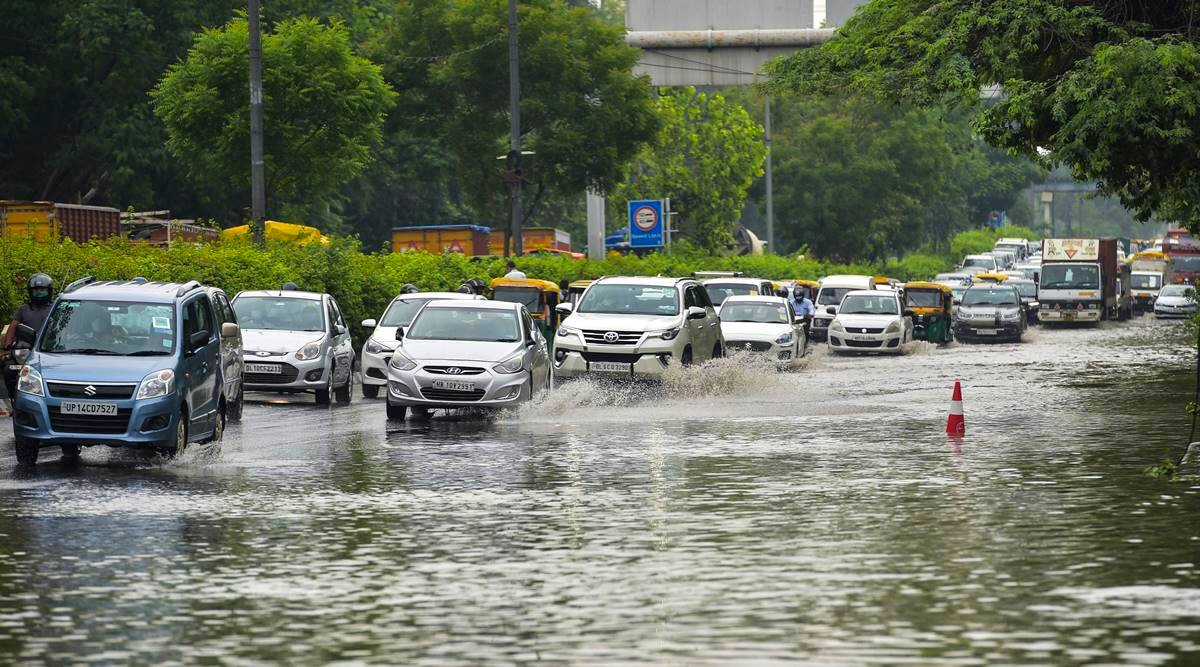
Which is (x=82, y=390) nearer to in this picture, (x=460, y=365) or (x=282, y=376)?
(x=460, y=365)

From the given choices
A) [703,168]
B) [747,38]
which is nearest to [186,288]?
[747,38]

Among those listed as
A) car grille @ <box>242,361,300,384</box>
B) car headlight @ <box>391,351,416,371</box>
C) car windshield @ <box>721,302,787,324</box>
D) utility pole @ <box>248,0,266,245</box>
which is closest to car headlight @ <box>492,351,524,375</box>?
car headlight @ <box>391,351,416,371</box>

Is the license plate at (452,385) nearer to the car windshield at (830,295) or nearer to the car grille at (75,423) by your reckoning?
the car grille at (75,423)

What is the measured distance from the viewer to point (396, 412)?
972 inches

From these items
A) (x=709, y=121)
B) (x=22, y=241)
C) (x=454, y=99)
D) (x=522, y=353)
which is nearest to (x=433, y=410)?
(x=522, y=353)

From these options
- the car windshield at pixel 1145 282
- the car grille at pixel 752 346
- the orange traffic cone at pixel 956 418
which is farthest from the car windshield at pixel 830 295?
the car windshield at pixel 1145 282

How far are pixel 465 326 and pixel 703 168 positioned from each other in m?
58.2

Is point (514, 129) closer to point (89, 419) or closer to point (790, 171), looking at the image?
point (89, 419)

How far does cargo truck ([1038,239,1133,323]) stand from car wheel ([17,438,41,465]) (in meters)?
55.7

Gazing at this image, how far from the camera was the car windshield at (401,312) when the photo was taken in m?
31.6

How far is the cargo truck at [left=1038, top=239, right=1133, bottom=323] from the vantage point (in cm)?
7025

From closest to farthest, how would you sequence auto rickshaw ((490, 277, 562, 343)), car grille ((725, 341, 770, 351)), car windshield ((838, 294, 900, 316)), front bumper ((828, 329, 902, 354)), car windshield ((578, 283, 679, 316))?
car windshield ((578, 283, 679, 316)) → auto rickshaw ((490, 277, 562, 343)) → car grille ((725, 341, 770, 351)) → front bumper ((828, 329, 902, 354)) → car windshield ((838, 294, 900, 316))

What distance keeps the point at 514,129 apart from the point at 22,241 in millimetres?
20424

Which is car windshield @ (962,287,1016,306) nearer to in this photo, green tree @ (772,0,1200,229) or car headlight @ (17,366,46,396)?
green tree @ (772,0,1200,229)
